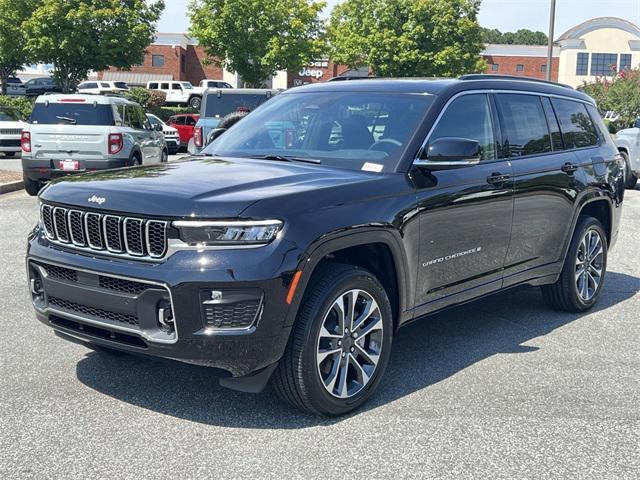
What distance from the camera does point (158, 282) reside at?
378cm

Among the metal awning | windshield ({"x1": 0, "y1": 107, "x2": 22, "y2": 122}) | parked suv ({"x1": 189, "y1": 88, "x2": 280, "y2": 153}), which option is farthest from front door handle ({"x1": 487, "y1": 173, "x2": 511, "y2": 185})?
the metal awning

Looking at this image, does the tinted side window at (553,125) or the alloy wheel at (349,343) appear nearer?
the alloy wheel at (349,343)

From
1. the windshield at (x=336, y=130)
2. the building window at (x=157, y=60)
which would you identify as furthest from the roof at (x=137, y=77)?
the windshield at (x=336, y=130)

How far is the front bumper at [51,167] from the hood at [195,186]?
9.23 meters

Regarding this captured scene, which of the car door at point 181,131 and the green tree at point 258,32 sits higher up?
the green tree at point 258,32

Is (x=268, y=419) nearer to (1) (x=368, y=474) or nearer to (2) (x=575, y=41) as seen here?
(1) (x=368, y=474)

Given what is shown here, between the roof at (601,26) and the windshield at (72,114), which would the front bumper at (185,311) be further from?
the roof at (601,26)

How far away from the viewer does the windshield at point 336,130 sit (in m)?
4.88

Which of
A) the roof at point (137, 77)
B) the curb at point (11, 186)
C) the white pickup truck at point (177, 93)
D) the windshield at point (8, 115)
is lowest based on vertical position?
the curb at point (11, 186)

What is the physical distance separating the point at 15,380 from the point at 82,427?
0.91 metres

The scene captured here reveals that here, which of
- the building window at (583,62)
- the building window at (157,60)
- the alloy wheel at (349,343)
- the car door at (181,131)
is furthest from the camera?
the building window at (583,62)

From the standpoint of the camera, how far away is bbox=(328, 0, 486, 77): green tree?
2062 inches

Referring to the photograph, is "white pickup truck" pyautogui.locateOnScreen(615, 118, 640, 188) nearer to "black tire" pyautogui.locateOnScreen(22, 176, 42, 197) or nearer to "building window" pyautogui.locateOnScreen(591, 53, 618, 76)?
"black tire" pyautogui.locateOnScreen(22, 176, 42, 197)

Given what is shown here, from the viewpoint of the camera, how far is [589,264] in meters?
6.73
